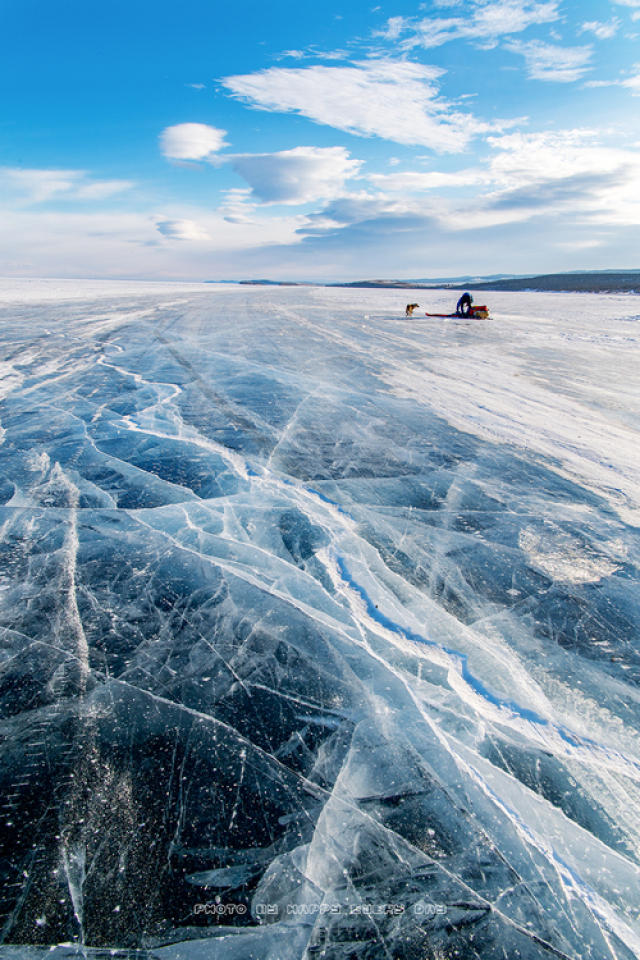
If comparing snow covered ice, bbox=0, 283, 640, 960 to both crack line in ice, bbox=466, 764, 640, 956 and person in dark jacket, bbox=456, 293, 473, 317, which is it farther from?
person in dark jacket, bbox=456, 293, 473, 317

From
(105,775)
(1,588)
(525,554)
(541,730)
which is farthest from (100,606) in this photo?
(525,554)

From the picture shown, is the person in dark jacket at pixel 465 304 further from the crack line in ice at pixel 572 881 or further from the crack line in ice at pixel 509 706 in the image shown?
the crack line in ice at pixel 572 881

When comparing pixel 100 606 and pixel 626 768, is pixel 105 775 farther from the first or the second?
pixel 626 768

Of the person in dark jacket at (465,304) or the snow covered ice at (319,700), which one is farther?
the person in dark jacket at (465,304)

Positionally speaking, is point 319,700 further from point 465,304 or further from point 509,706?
point 465,304

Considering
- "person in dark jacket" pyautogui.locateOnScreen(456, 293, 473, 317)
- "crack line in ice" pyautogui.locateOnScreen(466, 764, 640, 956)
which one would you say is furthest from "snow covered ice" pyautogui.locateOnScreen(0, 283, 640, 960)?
"person in dark jacket" pyautogui.locateOnScreen(456, 293, 473, 317)

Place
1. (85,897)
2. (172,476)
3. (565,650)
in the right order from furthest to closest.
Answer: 1. (172,476)
2. (565,650)
3. (85,897)

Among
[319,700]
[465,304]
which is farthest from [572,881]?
[465,304]

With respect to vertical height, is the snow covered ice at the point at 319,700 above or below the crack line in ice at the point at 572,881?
above

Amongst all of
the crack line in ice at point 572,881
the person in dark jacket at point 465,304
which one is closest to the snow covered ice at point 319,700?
the crack line in ice at point 572,881

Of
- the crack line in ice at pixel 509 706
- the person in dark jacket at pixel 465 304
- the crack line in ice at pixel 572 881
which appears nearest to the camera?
the crack line in ice at pixel 572 881
